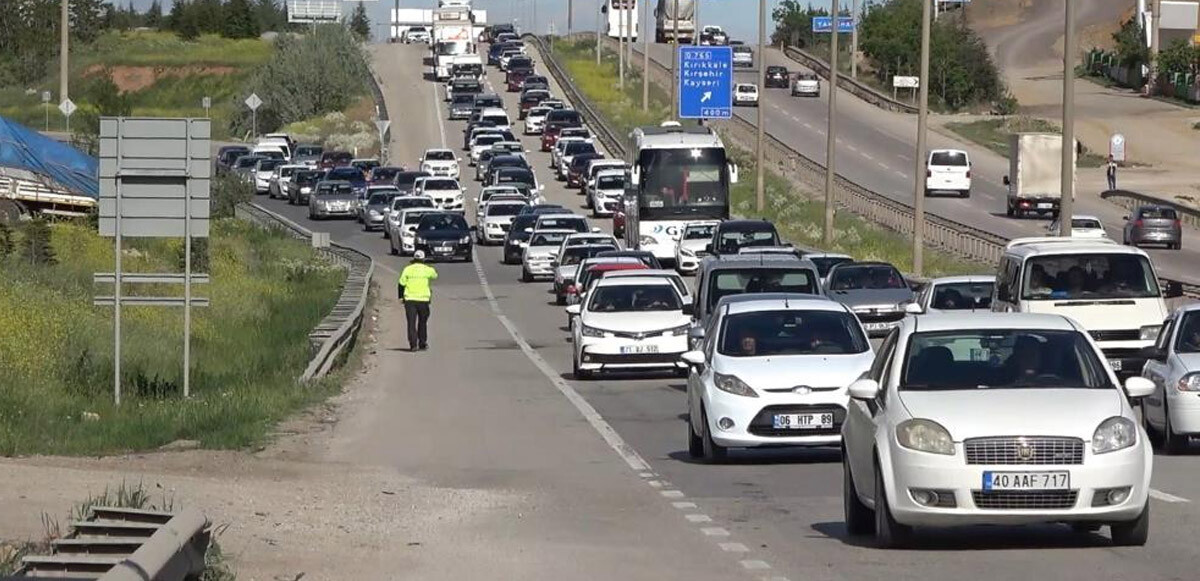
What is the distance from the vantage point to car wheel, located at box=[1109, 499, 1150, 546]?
528 inches

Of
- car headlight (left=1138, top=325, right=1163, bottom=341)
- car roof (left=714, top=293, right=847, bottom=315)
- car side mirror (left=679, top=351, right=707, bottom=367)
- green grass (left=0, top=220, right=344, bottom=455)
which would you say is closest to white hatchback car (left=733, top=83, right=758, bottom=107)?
green grass (left=0, top=220, right=344, bottom=455)

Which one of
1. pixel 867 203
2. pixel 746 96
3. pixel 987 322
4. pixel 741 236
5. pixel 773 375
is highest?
pixel 746 96

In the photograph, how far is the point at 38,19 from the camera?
132 metres

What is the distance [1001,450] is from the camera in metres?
13.1

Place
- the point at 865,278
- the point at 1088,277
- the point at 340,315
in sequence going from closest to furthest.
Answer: the point at 1088,277
the point at 340,315
the point at 865,278

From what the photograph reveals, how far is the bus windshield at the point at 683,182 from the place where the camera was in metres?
59.1

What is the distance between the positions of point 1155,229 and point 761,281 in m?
40.2

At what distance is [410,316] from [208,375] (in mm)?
8111

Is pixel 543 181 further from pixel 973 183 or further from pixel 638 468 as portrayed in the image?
pixel 638 468

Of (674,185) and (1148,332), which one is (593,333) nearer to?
(1148,332)

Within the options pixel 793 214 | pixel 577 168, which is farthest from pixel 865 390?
pixel 577 168

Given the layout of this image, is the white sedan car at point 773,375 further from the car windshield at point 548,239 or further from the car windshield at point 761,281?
the car windshield at point 548,239

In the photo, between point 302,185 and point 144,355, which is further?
point 302,185

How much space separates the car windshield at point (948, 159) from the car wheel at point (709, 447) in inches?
2631
